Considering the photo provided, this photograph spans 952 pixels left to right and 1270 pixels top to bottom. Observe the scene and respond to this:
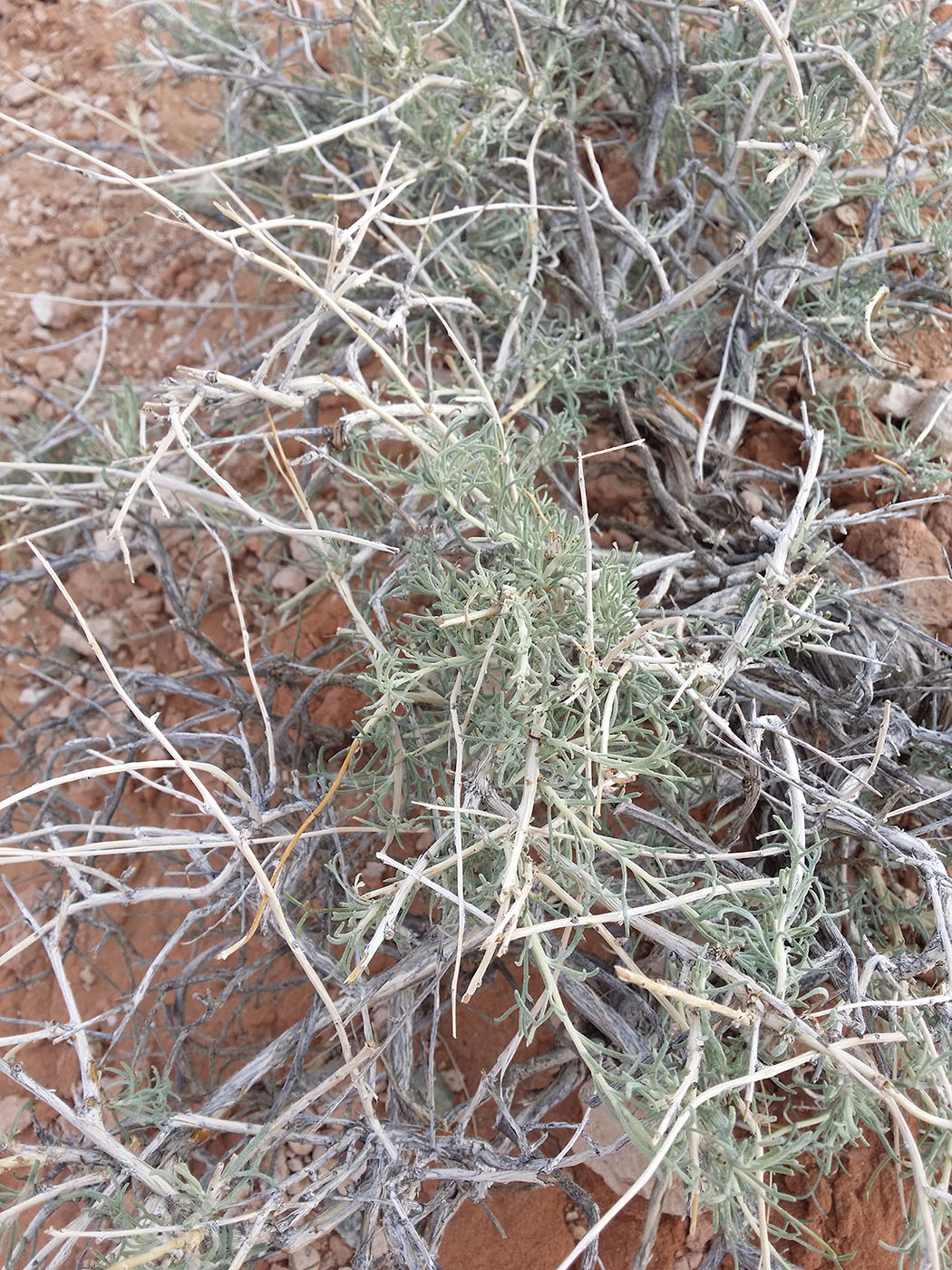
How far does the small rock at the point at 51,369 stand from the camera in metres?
2.31

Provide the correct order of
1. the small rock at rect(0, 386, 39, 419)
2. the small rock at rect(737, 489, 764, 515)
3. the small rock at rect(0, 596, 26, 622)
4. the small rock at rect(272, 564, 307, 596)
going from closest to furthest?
the small rock at rect(737, 489, 764, 515), the small rock at rect(272, 564, 307, 596), the small rock at rect(0, 596, 26, 622), the small rock at rect(0, 386, 39, 419)

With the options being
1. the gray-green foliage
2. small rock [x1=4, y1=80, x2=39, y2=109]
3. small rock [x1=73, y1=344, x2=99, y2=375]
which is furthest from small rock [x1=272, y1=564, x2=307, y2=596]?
small rock [x1=4, y1=80, x2=39, y2=109]

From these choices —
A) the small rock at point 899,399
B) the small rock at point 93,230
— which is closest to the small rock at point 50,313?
the small rock at point 93,230

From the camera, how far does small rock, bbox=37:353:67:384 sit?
2311 millimetres

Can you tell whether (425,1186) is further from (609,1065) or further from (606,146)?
(606,146)

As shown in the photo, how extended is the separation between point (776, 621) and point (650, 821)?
1.02ft

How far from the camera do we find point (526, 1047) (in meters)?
1.46

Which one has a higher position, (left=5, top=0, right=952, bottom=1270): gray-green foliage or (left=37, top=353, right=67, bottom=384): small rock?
(left=5, top=0, right=952, bottom=1270): gray-green foliage

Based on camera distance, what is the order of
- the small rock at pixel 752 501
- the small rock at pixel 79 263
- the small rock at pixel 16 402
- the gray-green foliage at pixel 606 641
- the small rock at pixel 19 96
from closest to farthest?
A: the gray-green foliage at pixel 606 641 < the small rock at pixel 752 501 < the small rock at pixel 16 402 < the small rock at pixel 79 263 < the small rock at pixel 19 96

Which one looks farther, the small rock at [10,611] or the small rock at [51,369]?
the small rock at [51,369]

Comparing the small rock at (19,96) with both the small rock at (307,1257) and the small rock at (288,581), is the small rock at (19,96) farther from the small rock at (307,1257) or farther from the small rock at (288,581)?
the small rock at (307,1257)

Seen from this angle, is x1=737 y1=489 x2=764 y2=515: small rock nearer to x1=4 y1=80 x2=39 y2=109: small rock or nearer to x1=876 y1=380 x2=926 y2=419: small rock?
x1=876 y1=380 x2=926 y2=419: small rock

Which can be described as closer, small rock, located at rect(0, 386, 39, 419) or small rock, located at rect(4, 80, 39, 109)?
small rock, located at rect(0, 386, 39, 419)

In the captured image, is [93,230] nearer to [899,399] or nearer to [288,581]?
[288,581]
